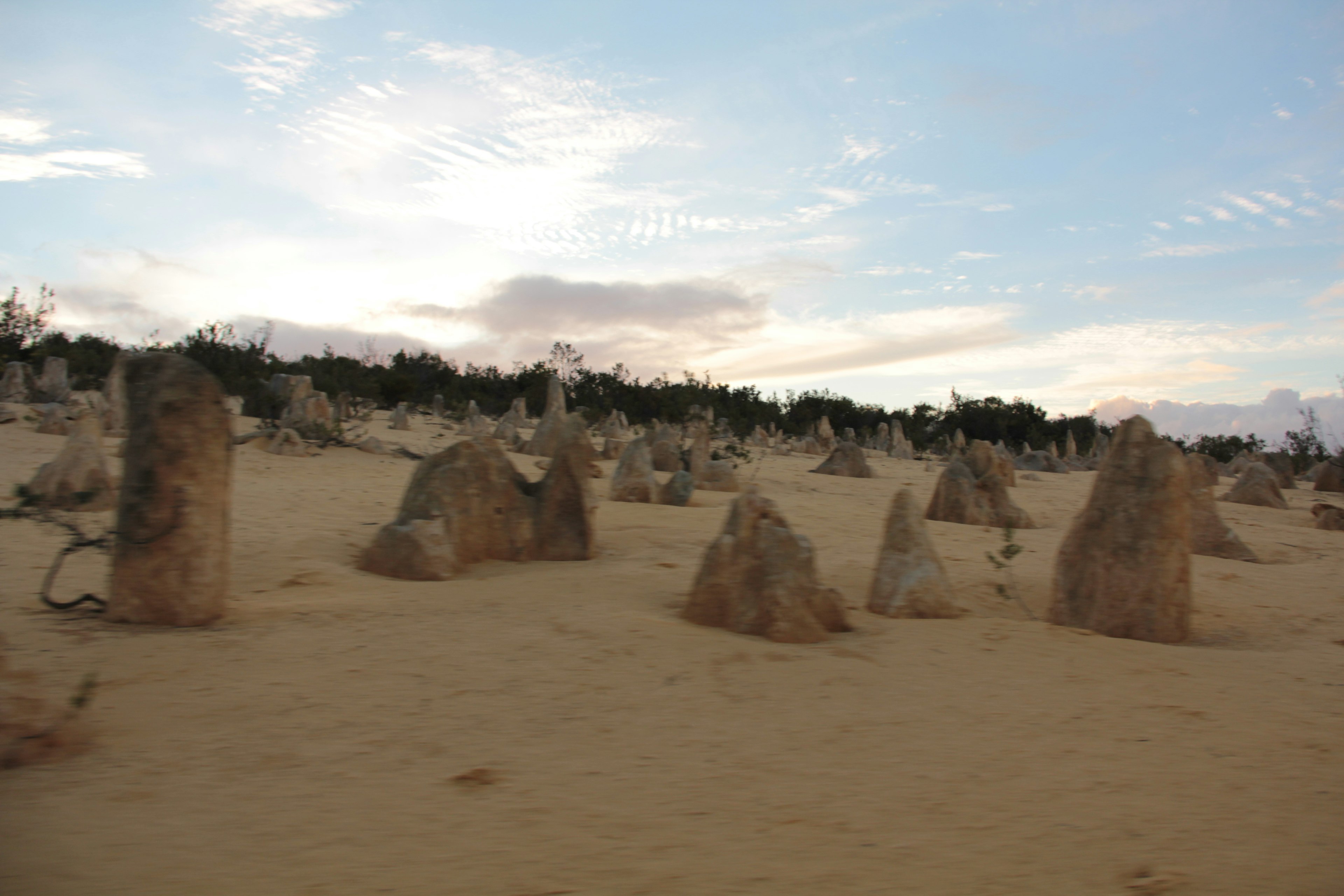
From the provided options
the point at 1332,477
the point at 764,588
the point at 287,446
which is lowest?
the point at 764,588

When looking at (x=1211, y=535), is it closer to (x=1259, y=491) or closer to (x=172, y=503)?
(x=1259, y=491)

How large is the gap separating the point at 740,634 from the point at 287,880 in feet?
8.71

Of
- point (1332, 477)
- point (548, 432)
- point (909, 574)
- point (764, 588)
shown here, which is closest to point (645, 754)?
point (764, 588)

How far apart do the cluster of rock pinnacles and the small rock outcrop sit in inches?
72.7

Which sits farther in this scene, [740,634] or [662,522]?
[662,522]

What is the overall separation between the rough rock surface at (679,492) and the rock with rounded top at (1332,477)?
14.6 meters

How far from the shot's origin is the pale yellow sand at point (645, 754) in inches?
73.1

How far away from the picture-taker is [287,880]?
174cm

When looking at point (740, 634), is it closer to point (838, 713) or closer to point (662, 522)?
point (838, 713)

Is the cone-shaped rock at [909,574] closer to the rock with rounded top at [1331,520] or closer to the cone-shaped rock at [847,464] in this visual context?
the rock with rounded top at [1331,520]

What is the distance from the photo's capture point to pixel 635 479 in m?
9.12

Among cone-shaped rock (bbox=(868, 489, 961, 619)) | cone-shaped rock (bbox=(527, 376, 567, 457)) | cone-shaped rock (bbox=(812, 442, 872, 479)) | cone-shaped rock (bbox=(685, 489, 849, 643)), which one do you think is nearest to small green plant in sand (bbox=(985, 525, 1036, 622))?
cone-shaped rock (bbox=(868, 489, 961, 619))

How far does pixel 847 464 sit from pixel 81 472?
1157 cm

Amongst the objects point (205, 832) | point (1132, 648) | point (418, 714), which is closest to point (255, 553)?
point (418, 714)
